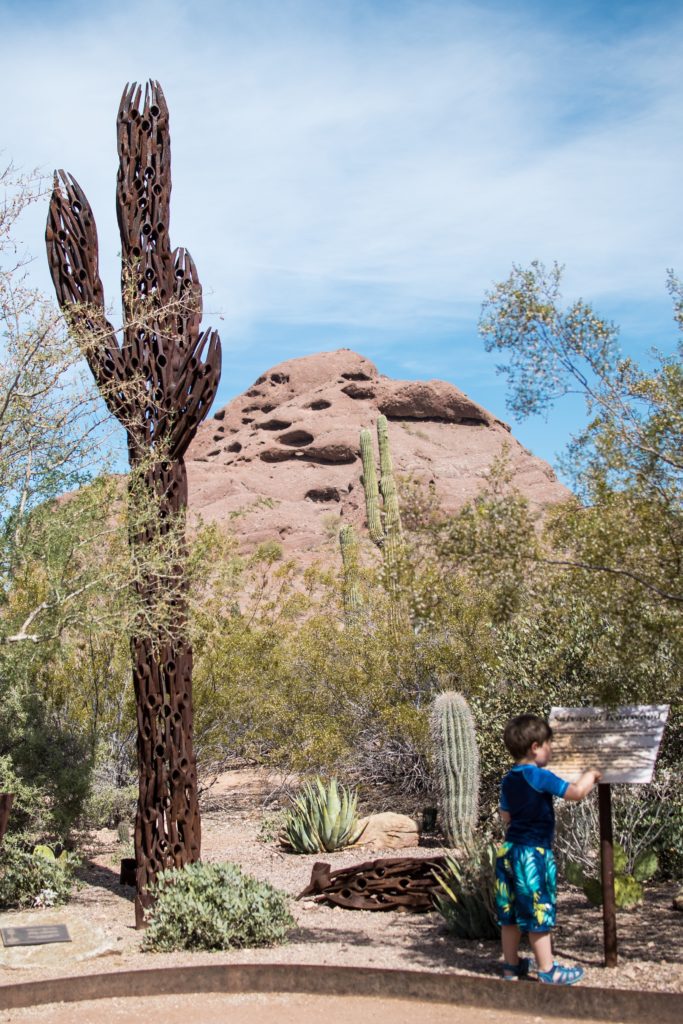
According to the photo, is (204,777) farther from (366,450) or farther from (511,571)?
(366,450)

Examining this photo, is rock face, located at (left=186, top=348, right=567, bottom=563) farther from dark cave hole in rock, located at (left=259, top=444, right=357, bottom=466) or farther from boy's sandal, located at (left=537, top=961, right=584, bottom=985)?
boy's sandal, located at (left=537, top=961, right=584, bottom=985)

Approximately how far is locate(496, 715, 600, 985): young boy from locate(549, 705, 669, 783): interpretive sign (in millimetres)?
295

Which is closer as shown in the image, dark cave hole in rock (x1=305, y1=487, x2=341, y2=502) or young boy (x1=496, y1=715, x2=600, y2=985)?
young boy (x1=496, y1=715, x2=600, y2=985)

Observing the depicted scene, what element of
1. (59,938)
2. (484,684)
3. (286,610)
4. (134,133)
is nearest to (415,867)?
(59,938)

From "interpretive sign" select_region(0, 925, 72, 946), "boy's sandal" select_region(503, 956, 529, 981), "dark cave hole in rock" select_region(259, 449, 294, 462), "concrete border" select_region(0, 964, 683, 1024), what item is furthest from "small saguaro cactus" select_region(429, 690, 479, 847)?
"dark cave hole in rock" select_region(259, 449, 294, 462)

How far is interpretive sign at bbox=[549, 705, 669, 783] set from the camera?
5996 millimetres

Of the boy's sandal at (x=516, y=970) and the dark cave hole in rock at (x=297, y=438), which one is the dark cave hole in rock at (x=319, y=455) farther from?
the boy's sandal at (x=516, y=970)

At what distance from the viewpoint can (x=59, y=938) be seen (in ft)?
24.5

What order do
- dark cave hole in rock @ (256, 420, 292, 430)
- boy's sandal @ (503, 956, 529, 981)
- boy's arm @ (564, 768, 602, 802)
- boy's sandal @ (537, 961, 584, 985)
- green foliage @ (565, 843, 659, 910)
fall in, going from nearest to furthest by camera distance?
boy's arm @ (564, 768, 602, 802) → boy's sandal @ (537, 961, 584, 985) → boy's sandal @ (503, 956, 529, 981) → green foliage @ (565, 843, 659, 910) → dark cave hole in rock @ (256, 420, 292, 430)

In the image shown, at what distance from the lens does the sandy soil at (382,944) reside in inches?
251

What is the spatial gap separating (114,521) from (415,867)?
368 centimetres

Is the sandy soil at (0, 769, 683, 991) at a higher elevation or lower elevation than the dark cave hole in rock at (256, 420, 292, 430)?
lower

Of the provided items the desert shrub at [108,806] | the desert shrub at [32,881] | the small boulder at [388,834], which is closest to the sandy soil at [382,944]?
the desert shrub at [32,881]

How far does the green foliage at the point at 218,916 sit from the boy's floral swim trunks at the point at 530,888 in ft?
6.93
